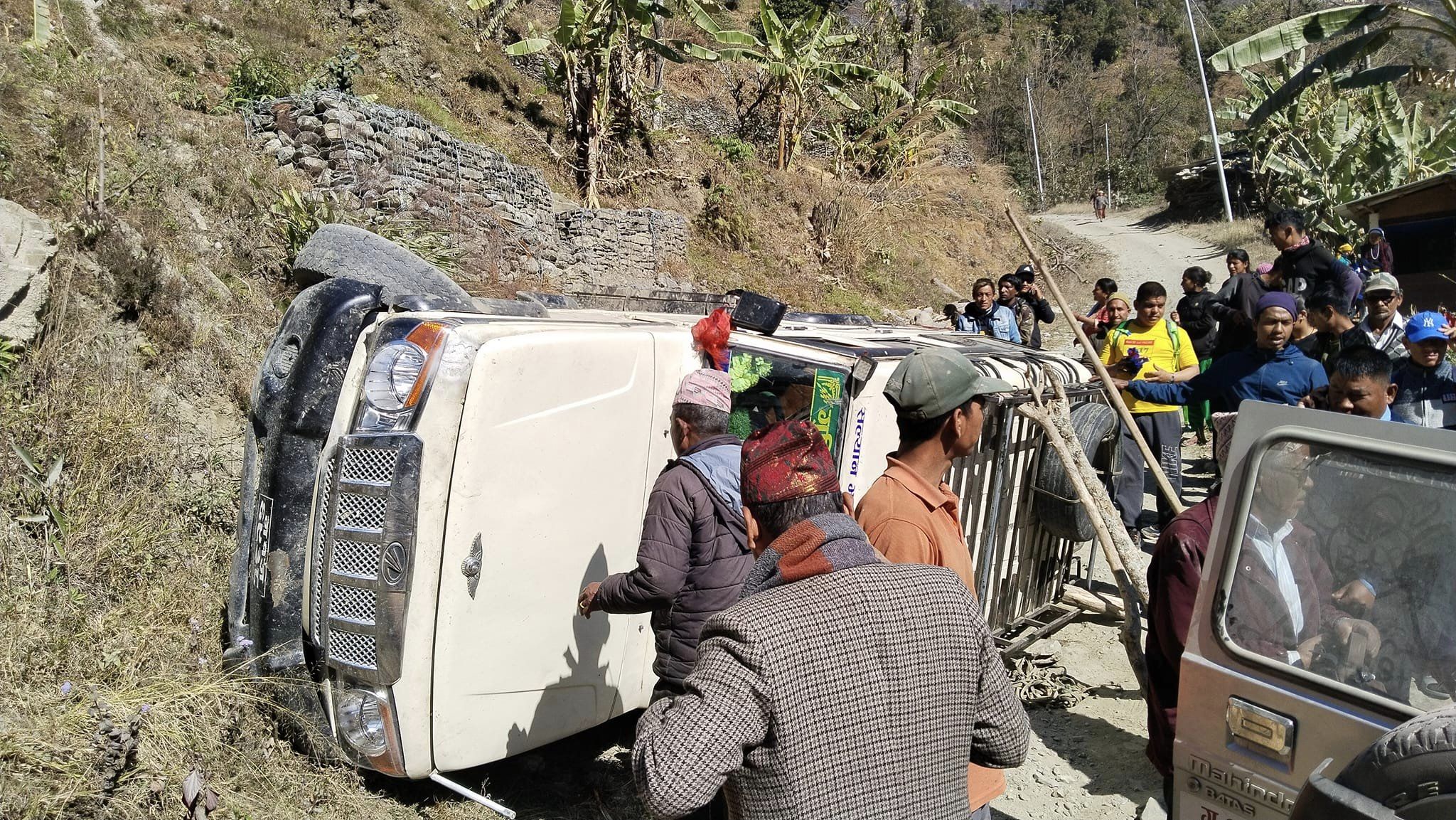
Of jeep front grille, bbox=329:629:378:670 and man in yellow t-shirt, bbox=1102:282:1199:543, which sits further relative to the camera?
man in yellow t-shirt, bbox=1102:282:1199:543

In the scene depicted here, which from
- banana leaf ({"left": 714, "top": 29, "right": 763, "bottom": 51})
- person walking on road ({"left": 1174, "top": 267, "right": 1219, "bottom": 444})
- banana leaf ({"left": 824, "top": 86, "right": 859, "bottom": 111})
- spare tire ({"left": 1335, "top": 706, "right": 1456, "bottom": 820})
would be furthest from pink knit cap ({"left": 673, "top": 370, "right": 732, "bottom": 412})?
banana leaf ({"left": 824, "top": 86, "right": 859, "bottom": 111})

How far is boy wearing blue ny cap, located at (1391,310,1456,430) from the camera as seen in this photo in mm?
4734

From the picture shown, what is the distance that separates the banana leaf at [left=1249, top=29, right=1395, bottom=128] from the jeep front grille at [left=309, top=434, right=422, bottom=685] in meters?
9.17

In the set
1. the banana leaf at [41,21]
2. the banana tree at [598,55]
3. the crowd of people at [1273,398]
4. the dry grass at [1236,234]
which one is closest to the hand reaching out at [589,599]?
the crowd of people at [1273,398]

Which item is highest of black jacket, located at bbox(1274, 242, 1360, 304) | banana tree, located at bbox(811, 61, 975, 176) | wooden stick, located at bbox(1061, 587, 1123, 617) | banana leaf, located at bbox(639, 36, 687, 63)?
banana leaf, located at bbox(639, 36, 687, 63)

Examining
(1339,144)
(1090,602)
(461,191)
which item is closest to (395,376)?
(1090,602)

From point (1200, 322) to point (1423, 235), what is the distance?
865 centimetres

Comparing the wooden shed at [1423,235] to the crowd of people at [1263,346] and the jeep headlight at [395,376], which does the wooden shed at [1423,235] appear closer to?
the crowd of people at [1263,346]

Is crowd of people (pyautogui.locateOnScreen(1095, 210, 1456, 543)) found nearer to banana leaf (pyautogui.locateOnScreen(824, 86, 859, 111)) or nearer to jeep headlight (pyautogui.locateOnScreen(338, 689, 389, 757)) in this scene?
jeep headlight (pyautogui.locateOnScreen(338, 689, 389, 757))

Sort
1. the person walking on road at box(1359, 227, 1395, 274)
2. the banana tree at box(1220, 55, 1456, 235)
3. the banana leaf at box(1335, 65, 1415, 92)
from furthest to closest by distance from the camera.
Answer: the banana tree at box(1220, 55, 1456, 235), the person walking on road at box(1359, 227, 1395, 274), the banana leaf at box(1335, 65, 1415, 92)

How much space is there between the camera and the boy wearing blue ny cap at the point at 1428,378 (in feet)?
15.5

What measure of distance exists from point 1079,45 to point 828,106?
36.0 m

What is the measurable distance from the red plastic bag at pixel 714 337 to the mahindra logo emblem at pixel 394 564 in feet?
5.01

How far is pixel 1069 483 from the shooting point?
188 inches
